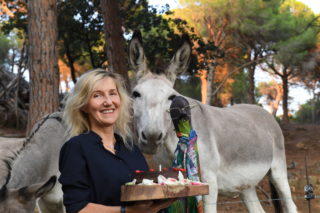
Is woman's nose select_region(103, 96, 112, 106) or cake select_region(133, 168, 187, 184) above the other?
woman's nose select_region(103, 96, 112, 106)

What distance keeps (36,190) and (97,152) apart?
0.65 meters

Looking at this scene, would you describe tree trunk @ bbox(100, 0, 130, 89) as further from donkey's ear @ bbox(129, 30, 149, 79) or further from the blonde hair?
the blonde hair

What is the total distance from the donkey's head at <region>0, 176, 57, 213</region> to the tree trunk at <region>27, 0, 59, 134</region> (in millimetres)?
3381

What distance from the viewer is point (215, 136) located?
3.98 m

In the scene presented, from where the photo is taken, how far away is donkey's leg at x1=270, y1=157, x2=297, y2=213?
15.9ft

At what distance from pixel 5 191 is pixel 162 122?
4.38ft

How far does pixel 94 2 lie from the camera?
484 inches

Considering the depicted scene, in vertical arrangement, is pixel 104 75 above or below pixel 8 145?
above

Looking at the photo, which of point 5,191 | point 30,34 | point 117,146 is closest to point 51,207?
point 5,191

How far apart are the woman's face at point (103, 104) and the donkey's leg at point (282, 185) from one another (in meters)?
3.38

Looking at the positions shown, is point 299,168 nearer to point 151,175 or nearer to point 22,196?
point 22,196

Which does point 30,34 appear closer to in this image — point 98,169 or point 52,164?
point 52,164

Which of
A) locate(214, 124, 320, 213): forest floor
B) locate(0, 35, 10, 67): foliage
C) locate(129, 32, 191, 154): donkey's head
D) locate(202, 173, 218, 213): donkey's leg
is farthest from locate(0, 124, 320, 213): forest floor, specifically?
locate(0, 35, 10, 67): foliage

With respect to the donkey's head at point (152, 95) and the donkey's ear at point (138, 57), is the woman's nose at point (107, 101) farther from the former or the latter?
the donkey's ear at point (138, 57)
